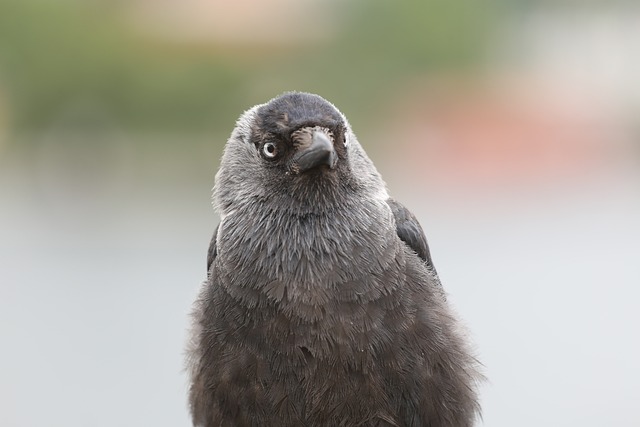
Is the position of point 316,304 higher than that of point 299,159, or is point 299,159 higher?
point 299,159

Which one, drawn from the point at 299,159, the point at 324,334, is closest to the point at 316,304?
the point at 324,334

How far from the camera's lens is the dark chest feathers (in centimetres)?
410

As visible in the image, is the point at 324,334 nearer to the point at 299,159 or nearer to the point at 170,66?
the point at 299,159

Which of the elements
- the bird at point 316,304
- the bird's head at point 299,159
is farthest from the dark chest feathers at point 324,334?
the bird's head at point 299,159

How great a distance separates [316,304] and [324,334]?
0.40 ft

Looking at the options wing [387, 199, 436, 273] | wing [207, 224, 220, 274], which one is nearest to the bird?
wing [387, 199, 436, 273]

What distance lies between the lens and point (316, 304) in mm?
4102

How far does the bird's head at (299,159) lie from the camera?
4.11 metres

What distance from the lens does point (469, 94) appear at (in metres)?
16.3

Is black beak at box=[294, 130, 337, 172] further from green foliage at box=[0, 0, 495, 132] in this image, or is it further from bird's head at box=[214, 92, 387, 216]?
green foliage at box=[0, 0, 495, 132]

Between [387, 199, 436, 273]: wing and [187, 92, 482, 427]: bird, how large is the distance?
7.0 inches

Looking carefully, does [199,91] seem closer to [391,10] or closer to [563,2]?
[391,10]

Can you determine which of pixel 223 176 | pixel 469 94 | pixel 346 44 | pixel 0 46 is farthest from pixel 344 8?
pixel 223 176

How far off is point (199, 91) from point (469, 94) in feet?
14.4
